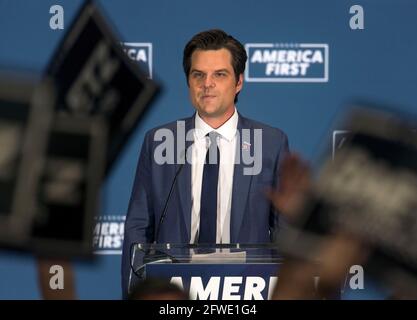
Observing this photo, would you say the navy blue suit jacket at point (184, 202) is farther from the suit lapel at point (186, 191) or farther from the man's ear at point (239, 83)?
the man's ear at point (239, 83)

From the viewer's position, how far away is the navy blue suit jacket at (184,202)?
3.62 m

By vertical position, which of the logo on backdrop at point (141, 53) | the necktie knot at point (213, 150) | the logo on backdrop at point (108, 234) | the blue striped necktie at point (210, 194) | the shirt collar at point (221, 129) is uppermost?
the logo on backdrop at point (141, 53)

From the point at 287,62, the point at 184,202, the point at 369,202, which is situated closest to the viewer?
the point at 369,202

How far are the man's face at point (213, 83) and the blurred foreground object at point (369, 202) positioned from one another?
16.0 inches

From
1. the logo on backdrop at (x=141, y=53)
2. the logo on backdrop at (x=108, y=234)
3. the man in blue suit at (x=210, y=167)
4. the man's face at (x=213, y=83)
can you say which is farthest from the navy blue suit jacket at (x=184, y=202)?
the logo on backdrop at (x=141, y=53)

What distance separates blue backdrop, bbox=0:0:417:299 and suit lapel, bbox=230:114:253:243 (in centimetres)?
20

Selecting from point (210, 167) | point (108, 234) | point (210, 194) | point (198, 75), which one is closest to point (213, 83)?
point (198, 75)

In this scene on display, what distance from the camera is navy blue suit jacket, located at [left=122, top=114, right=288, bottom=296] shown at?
362cm

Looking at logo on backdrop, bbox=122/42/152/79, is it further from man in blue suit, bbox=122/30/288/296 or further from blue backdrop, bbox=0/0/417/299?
man in blue suit, bbox=122/30/288/296

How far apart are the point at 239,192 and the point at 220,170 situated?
5.5 inches

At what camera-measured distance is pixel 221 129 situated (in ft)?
12.7

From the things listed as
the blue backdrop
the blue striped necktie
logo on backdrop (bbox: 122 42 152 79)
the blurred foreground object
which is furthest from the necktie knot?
logo on backdrop (bbox: 122 42 152 79)

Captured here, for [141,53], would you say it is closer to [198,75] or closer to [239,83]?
[198,75]

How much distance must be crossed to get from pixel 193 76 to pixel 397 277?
1.25 meters
